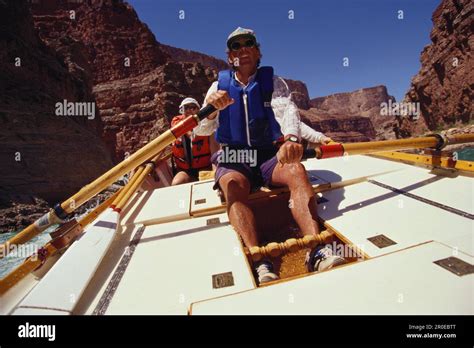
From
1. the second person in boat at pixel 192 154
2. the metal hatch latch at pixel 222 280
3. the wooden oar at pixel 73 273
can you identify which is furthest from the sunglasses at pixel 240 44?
the second person in boat at pixel 192 154

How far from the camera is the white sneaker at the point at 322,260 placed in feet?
4.63

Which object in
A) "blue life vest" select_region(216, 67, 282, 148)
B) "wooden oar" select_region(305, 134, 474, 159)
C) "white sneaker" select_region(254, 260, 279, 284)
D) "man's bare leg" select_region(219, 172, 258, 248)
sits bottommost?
"white sneaker" select_region(254, 260, 279, 284)

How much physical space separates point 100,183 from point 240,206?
1.17 meters

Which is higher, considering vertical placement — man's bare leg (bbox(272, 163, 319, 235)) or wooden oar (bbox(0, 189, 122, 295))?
man's bare leg (bbox(272, 163, 319, 235))

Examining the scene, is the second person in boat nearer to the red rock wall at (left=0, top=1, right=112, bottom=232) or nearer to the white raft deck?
the white raft deck

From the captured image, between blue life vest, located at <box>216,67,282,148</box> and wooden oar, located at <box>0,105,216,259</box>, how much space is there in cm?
25

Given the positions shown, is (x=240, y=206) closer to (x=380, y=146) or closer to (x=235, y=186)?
(x=235, y=186)

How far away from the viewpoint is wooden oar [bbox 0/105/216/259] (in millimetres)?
2111

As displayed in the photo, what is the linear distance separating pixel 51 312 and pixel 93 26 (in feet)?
177

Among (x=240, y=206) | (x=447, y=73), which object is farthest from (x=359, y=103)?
(x=240, y=206)

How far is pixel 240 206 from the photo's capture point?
2000 millimetres

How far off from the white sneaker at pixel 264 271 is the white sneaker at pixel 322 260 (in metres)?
0.23

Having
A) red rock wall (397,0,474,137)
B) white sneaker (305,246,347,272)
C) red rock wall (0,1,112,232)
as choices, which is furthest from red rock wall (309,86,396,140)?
white sneaker (305,246,347,272)
